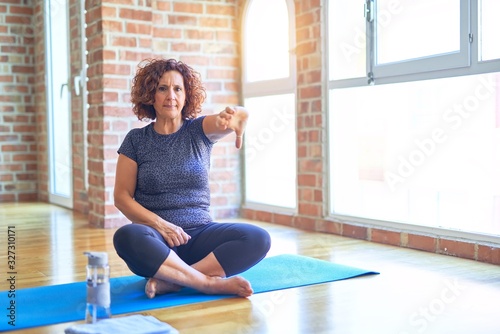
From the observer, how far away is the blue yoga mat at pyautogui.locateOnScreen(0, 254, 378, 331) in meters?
2.49

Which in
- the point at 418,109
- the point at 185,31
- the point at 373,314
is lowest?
the point at 373,314

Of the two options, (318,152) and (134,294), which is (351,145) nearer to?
(318,152)

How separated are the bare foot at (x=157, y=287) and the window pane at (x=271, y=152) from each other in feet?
7.13

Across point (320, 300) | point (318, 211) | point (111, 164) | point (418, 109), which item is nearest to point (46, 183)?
point (111, 164)

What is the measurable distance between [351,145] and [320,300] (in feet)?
6.00

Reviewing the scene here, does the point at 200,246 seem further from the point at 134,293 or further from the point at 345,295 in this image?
the point at 345,295

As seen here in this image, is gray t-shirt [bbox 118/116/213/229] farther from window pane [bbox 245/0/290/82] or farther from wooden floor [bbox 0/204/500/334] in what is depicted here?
window pane [bbox 245/0/290/82]

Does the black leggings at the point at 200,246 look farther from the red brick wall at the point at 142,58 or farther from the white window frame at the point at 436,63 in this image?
the red brick wall at the point at 142,58

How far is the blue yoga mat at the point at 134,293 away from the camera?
2490 millimetres

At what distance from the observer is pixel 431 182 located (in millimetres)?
3789

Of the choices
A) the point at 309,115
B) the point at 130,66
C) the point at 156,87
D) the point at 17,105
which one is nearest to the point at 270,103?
the point at 309,115

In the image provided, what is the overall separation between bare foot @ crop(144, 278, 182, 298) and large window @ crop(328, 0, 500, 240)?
1.63 m

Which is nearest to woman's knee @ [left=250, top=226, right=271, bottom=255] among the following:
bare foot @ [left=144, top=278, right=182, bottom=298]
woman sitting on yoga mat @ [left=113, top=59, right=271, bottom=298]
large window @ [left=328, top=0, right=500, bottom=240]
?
woman sitting on yoga mat @ [left=113, top=59, right=271, bottom=298]

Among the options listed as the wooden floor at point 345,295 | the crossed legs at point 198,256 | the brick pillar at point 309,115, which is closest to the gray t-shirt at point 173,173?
the crossed legs at point 198,256
